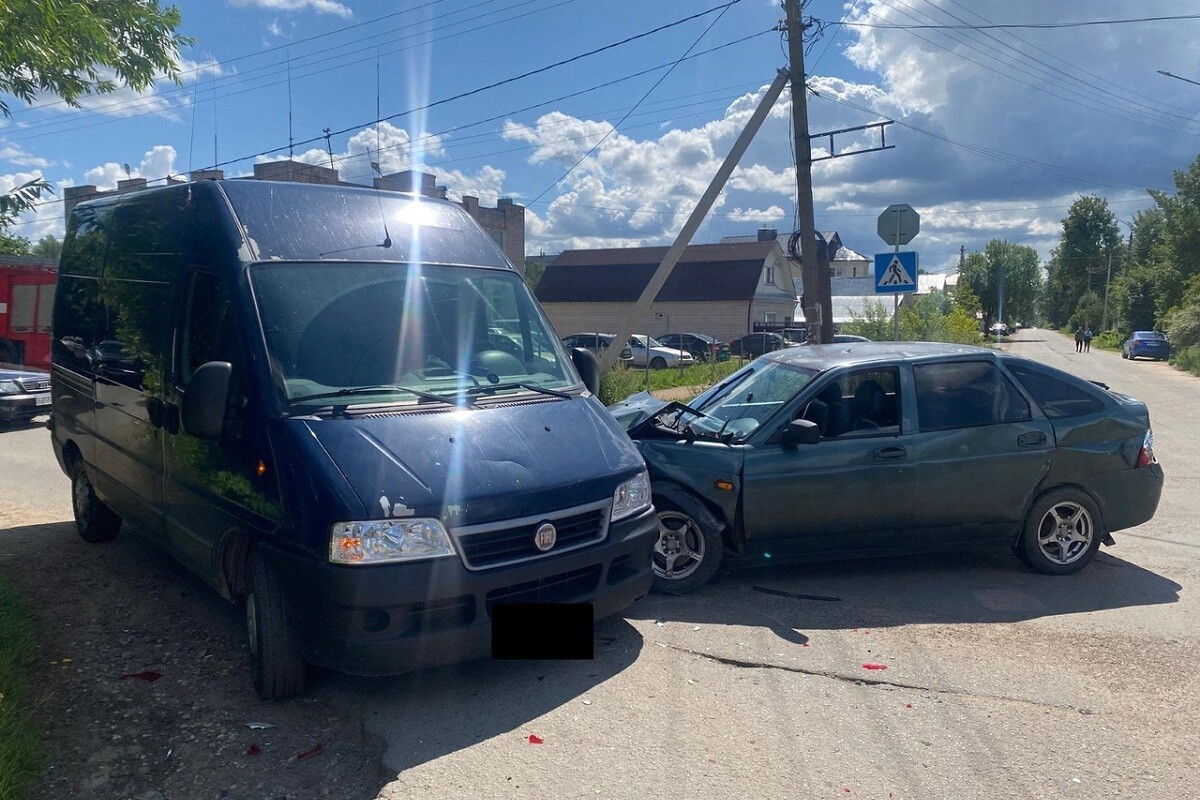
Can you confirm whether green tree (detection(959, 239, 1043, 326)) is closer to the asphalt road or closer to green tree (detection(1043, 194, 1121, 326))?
green tree (detection(1043, 194, 1121, 326))

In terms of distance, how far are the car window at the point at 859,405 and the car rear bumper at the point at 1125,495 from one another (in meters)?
1.49

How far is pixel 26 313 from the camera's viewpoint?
1762 cm

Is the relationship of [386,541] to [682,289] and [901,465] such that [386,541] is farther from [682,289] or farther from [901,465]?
[682,289]

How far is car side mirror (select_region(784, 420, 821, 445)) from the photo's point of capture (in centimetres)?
567

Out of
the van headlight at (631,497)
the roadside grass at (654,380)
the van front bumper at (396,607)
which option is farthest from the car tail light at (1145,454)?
the roadside grass at (654,380)

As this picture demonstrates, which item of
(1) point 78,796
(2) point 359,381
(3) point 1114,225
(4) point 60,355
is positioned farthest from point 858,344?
(3) point 1114,225

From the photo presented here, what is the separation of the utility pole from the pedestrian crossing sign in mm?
2842

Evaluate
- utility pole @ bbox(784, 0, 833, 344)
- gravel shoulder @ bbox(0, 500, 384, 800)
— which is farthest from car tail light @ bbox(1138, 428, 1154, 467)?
utility pole @ bbox(784, 0, 833, 344)

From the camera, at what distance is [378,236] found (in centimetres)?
520

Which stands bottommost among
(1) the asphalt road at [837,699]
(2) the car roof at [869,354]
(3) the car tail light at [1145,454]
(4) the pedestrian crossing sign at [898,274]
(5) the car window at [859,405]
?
(1) the asphalt road at [837,699]

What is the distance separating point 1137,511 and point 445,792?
17.1ft

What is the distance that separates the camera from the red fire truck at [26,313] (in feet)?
Result: 57.2

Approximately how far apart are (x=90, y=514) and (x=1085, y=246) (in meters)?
115

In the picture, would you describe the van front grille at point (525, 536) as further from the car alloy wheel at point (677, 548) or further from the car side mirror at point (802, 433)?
the car side mirror at point (802, 433)
